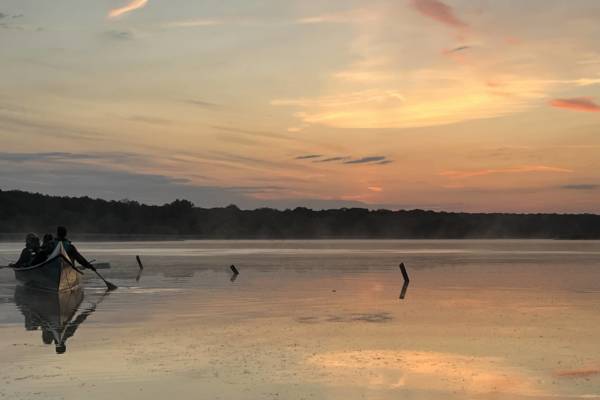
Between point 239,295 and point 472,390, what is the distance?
625 inches

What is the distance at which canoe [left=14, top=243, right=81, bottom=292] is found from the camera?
27.8 metres

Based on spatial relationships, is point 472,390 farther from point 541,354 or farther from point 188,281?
point 188,281

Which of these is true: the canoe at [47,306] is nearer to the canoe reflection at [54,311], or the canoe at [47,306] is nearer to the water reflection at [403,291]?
the canoe reflection at [54,311]

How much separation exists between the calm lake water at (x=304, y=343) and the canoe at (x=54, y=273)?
83cm

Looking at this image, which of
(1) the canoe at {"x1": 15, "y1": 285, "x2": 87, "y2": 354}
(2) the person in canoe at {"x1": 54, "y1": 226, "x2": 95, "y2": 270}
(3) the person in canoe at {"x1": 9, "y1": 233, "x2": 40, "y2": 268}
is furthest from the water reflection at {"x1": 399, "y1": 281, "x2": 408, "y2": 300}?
(3) the person in canoe at {"x1": 9, "y1": 233, "x2": 40, "y2": 268}

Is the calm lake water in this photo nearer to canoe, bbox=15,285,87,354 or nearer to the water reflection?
canoe, bbox=15,285,87,354

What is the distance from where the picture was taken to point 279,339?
15633 mm

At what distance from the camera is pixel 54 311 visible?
22.2 metres

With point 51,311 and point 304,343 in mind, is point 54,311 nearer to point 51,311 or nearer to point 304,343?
point 51,311

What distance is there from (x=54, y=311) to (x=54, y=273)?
618 cm

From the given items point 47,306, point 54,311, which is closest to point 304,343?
point 54,311

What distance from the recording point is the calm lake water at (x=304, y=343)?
36.8ft

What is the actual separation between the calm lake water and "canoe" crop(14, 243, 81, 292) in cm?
83

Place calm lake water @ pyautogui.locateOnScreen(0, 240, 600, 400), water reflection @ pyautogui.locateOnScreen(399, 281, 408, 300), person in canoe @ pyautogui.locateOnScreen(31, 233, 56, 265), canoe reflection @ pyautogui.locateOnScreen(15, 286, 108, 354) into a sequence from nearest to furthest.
→ calm lake water @ pyautogui.locateOnScreen(0, 240, 600, 400), canoe reflection @ pyautogui.locateOnScreen(15, 286, 108, 354), water reflection @ pyautogui.locateOnScreen(399, 281, 408, 300), person in canoe @ pyautogui.locateOnScreen(31, 233, 56, 265)
